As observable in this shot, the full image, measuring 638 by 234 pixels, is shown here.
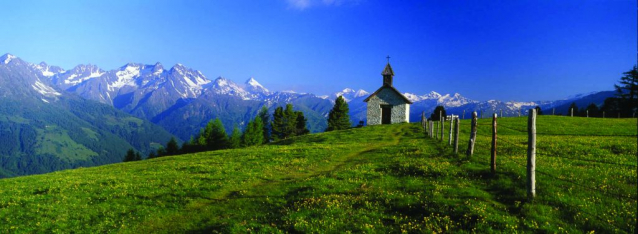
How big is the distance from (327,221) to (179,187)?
13439 mm

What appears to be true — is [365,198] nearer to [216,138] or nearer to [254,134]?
[254,134]

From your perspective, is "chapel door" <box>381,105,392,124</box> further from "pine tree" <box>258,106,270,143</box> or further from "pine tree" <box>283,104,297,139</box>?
"pine tree" <box>258,106,270,143</box>

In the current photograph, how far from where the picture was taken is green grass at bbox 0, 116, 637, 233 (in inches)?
432

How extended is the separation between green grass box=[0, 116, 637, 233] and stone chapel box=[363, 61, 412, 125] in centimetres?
4967

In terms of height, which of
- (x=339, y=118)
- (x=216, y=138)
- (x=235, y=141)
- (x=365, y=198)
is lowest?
(x=235, y=141)

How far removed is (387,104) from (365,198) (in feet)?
212

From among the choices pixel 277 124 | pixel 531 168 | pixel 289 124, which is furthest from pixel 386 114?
pixel 531 168

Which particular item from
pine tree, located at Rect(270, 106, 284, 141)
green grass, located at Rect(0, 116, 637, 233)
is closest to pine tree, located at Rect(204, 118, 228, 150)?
pine tree, located at Rect(270, 106, 284, 141)

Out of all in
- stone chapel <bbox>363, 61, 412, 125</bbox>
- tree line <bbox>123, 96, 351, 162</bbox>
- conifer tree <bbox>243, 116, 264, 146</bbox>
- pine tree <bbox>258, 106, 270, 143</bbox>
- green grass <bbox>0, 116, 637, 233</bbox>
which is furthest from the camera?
pine tree <bbox>258, 106, 270, 143</bbox>

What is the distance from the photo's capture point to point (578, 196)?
12.0 meters

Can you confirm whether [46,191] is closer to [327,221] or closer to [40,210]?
[40,210]

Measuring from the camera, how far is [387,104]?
76.7m

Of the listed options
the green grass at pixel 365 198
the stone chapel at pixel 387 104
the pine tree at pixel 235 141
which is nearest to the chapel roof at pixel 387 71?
the stone chapel at pixel 387 104

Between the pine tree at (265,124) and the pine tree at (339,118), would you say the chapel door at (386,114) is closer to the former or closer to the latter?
the pine tree at (339,118)
